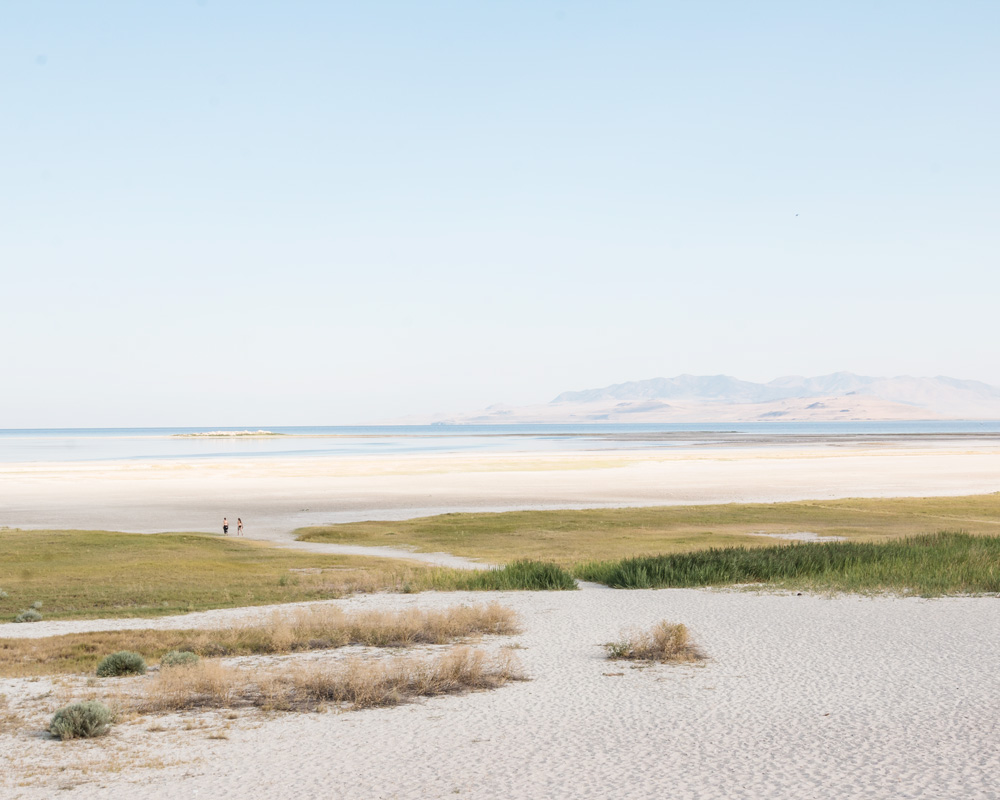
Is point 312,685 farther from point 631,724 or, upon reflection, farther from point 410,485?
point 410,485

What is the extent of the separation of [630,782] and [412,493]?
184ft

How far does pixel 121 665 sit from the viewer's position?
48.2 ft

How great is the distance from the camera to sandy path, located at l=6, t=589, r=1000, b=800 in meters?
9.45

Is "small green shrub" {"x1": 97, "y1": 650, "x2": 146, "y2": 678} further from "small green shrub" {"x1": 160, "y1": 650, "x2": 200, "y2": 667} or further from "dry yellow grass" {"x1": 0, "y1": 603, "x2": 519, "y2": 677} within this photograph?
"dry yellow grass" {"x1": 0, "y1": 603, "x2": 519, "y2": 677}

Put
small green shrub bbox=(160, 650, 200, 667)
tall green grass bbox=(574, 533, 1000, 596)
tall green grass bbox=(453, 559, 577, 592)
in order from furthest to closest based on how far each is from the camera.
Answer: tall green grass bbox=(453, 559, 577, 592), tall green grass bbox=(574, 533, 1000, 596), small green shrub bbox=(160, 650, 200, 667)

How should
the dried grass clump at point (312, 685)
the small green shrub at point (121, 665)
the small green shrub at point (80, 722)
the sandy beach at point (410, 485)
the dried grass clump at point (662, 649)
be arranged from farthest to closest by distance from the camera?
1. the sandy beach at point (410, 485)
2. the dried grass clump at point (662, 649)
3. the small green shrub at point (121, 665)
4. the dried grass clump at point (312, 685)
5. the small green shrub at point (80, 722)

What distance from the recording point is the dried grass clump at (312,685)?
12.7 metres

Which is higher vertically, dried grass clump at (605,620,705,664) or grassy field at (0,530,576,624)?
dried grass clump at (605,620,705,664)

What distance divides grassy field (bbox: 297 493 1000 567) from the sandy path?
16.3 metres

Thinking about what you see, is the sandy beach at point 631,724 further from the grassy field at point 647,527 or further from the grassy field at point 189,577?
the grassy field at point 647,527

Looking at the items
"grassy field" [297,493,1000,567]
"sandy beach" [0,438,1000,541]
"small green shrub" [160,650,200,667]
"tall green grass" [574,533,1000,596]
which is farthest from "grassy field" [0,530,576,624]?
"sandy beach" [0,438,1000,541]

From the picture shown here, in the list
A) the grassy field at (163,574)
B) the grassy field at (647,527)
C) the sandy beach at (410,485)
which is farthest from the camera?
the sandy beach at (410,485)

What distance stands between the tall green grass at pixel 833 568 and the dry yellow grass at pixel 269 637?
7.88 m

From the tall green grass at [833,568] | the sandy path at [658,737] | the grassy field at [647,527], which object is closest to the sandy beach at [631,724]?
the sandy path at [658,737]
